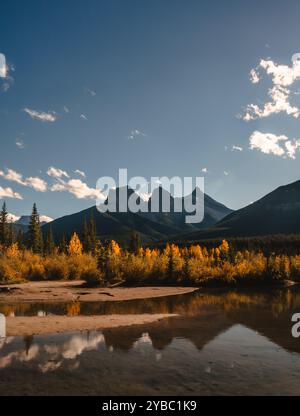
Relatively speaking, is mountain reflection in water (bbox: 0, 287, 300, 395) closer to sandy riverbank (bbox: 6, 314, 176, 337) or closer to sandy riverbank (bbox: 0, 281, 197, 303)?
sandy riverbank (bbox: 6, 314, 176, 337)

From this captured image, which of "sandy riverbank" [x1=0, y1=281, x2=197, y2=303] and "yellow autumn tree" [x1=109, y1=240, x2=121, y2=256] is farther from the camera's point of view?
"yellow autumn tree" [x1=109, y1=240, x2=121, y2=256]

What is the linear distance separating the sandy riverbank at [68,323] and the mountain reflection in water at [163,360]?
135 centimetres

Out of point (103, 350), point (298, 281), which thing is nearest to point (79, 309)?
point (103, 350)

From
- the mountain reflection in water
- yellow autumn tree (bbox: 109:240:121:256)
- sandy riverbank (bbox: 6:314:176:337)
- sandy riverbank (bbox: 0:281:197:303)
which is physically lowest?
sandy riverbank (bbox: 0:281:197:303)

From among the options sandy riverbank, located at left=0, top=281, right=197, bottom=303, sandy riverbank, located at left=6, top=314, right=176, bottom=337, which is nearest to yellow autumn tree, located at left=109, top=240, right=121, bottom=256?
sandy riverbank, located at left=0, top=281, right=197, bottom=303

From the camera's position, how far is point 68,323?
1073 inches

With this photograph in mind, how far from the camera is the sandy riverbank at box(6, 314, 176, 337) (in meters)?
24.6

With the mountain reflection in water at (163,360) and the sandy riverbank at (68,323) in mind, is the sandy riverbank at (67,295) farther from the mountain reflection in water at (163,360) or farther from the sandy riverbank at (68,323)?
the mountain reflection in water at (163,360)

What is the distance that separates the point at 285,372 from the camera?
52.6 feet

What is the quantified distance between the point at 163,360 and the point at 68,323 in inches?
463

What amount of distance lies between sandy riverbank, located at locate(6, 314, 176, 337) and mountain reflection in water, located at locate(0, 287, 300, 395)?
1.35 metres

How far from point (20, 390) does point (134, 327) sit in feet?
43.9

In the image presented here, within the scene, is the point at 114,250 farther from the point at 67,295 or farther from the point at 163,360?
the point at 163,360
